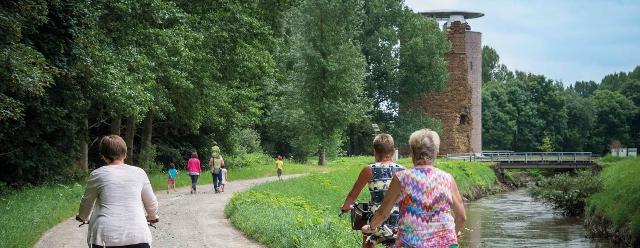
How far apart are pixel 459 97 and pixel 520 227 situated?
45956 mm

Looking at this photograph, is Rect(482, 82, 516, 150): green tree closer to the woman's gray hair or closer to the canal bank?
the canal bank

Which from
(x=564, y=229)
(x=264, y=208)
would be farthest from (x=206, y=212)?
(x=564, y=229)

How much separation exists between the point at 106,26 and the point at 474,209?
20033 millimetres

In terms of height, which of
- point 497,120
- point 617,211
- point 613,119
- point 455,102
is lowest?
point 617,211

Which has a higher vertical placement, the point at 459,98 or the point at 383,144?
the point at 459,98

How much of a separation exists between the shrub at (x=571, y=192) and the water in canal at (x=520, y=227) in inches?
22.9

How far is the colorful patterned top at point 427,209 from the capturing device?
20.2 ft

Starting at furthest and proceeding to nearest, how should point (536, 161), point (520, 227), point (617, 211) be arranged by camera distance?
point (536, 161), point (520, 227), point (617, 211)

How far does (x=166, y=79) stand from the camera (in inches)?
1139

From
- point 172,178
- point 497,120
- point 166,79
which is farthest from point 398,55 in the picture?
point 172,178

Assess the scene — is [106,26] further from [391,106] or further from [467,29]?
[467,29]

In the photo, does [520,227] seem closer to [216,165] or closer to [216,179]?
[216,179]

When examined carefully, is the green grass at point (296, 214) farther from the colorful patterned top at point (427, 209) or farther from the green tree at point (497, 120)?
the green tree at point (497, 120)

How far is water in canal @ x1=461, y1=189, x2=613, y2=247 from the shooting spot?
82.3 ft
